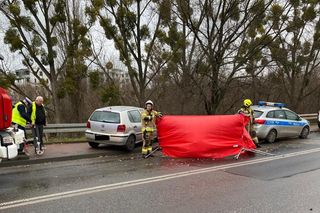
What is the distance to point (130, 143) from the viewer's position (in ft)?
41.9

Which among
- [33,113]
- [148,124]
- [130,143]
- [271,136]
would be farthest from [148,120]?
[271,136]

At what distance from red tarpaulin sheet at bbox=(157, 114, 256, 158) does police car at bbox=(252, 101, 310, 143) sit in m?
3.68

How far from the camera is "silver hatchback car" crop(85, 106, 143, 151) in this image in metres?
12.5

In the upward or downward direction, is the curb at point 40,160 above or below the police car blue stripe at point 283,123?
below

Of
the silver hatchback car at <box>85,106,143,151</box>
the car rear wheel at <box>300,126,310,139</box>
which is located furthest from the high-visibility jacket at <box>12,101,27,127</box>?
the car rear wheel at <box>300,126,310,139</box>

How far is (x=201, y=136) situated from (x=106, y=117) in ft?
11.4

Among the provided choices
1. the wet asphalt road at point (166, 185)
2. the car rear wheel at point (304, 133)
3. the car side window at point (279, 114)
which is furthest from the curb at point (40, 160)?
the car rear wheel at point (304, 133)

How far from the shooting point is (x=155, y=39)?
79.8 ft

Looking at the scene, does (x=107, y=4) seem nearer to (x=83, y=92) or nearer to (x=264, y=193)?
(x=83, y=92)

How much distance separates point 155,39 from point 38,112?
13.8 metres

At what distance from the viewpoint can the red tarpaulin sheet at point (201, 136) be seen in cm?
1120

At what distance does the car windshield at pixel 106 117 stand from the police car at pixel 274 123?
586 cm

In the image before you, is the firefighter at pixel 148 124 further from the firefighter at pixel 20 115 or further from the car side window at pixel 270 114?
the car side window at pixel 270 114

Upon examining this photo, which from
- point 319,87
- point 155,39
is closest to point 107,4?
point 155,39
